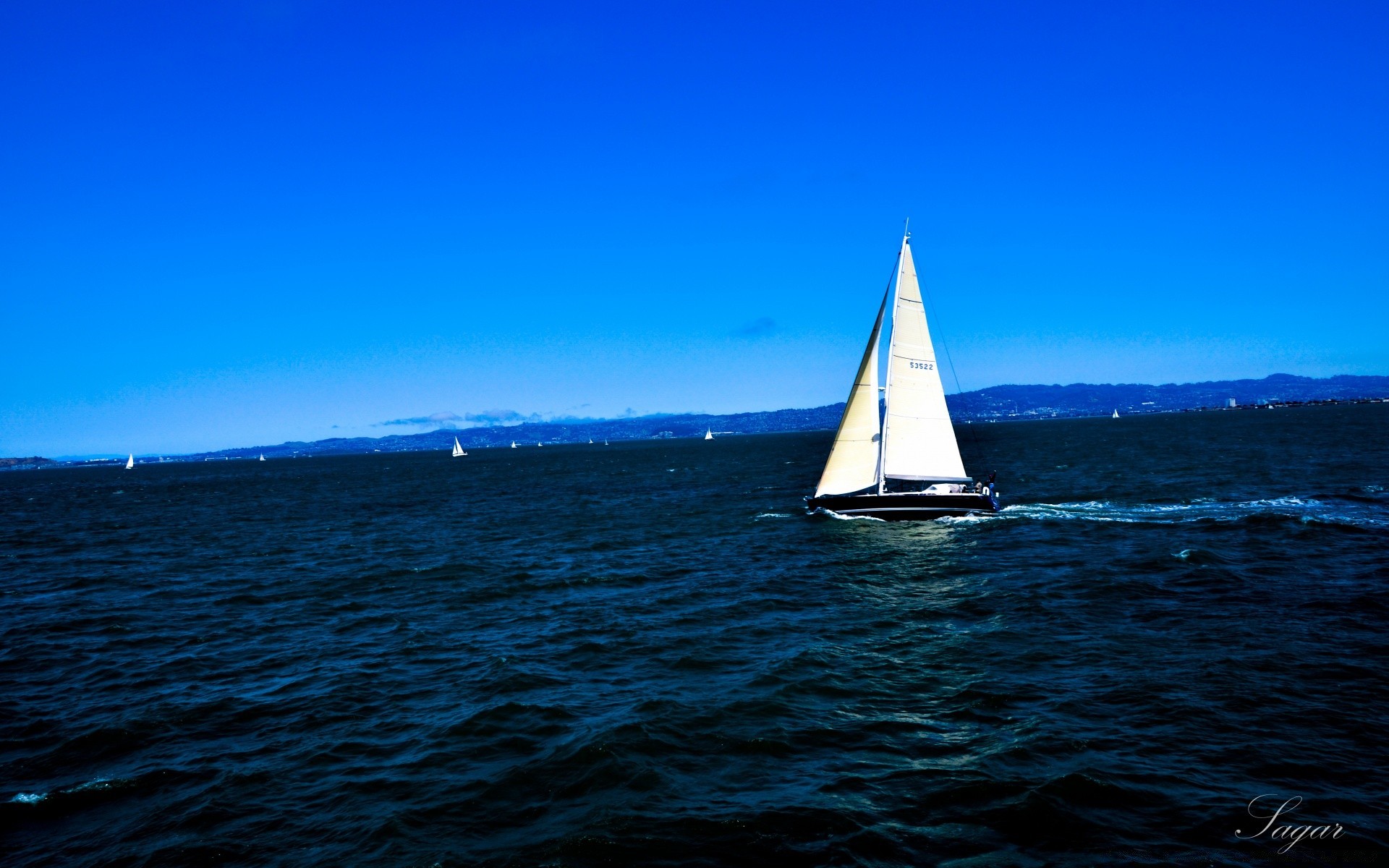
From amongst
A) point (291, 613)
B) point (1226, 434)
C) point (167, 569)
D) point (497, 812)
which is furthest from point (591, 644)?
point (1226, 434)

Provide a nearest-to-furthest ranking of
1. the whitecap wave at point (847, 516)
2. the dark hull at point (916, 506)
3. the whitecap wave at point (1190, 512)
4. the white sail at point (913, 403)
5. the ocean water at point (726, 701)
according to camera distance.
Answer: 1. the ocean water at point (726, 701)
2. the whitecap wave at point (1190, 512)
3. the white sail at point (913, 403)
4. the dark hull at point (916, 506)
5. the whitecap wave at point (847, 516)

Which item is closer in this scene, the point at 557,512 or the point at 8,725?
the point at 8,725

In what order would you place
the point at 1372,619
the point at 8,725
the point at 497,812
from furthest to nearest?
the point at 1372,619 → the point at 8,725 → the point at 497,812

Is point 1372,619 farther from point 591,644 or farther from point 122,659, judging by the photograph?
point 122,659

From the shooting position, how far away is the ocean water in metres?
11.1

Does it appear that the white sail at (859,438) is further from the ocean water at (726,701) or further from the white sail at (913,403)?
the ocean water at (726,701)

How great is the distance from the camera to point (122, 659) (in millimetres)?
21234

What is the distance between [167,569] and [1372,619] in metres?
46.0

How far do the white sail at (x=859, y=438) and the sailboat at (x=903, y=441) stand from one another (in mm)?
39

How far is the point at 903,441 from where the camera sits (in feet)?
129

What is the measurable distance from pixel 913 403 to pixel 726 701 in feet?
85.6

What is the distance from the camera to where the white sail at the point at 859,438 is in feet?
132

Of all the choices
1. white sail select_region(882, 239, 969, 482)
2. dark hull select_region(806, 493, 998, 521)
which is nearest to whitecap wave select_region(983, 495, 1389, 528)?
dark hull select_region(806, 493, 998, 521)

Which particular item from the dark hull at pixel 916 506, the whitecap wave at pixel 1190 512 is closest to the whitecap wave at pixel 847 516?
the dark hull at pixel 916 506
